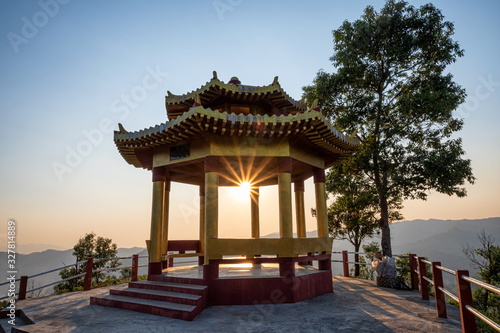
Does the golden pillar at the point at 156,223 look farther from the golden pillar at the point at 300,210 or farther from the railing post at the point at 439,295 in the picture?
the railing post at the point at 439,295

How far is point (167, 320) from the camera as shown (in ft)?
21.3

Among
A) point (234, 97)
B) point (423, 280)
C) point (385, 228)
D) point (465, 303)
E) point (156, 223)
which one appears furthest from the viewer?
point (385, 228)

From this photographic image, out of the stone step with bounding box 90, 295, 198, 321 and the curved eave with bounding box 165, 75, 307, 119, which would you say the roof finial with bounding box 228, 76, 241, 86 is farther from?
the stone step with bounding box 90, 295, 198, 321

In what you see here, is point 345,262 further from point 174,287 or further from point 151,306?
point 151,306

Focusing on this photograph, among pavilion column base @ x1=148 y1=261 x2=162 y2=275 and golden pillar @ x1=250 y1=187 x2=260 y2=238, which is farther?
golden pillar @ x1=250 y1=187 x2=260 y2=238

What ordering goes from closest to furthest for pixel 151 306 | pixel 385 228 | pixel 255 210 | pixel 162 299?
pixel 151 306
pixel 162 299
pixel 255 210
pixel 385 228

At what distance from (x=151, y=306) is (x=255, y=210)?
8.11 m

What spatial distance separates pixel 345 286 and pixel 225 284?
550 centimetres

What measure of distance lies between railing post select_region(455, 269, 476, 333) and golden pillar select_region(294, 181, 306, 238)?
26.9ft

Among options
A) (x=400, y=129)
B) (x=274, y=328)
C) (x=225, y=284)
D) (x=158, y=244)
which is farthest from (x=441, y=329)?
(x=400, y=129)

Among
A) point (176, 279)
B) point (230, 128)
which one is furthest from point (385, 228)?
point (176, 279)

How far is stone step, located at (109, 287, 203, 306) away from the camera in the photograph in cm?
712

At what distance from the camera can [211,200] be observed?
8.61 m

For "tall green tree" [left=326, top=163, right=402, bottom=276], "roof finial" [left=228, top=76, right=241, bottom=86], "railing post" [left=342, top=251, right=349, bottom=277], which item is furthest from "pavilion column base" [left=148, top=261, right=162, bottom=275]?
"tall green tree" [left=326, top=163, right=402, bottom=276]
